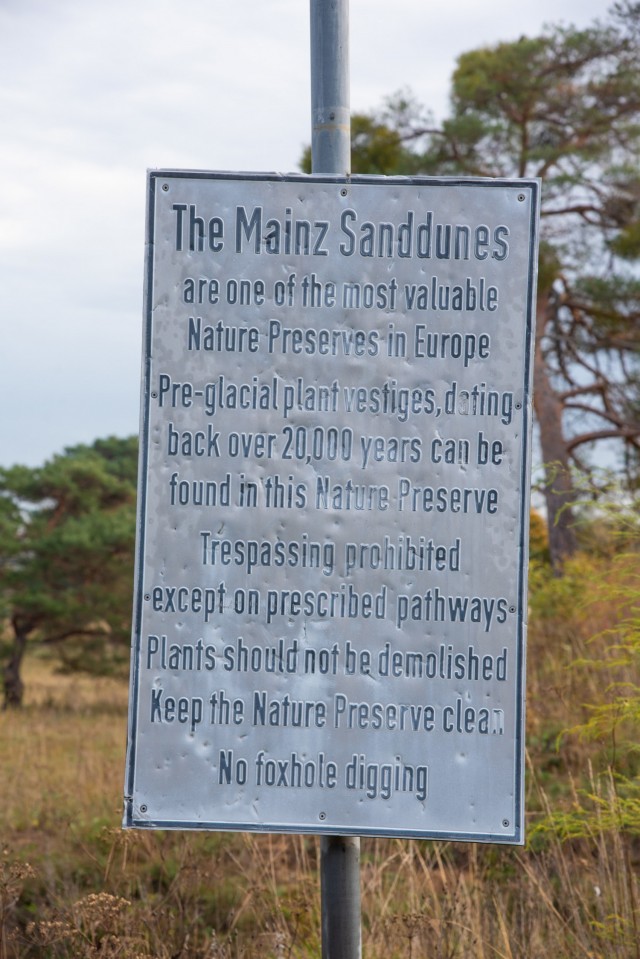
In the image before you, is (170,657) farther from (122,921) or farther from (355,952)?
(122,921)

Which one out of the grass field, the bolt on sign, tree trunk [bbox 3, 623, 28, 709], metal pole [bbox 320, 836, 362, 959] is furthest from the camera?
tree trunk [bbox 3, 623, 28, 709]

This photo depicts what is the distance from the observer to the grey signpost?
269 centimetres

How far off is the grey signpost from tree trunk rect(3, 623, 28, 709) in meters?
17.3

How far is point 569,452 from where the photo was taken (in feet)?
57.4

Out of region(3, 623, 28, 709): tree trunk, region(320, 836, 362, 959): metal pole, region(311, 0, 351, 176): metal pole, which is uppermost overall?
region(311, 0, 351, 176): metal pole

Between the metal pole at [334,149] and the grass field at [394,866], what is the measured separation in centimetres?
45

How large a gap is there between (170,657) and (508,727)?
2.98 feet

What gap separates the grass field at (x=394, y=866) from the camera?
343 centimetres

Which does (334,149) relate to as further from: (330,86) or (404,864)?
(404,864)

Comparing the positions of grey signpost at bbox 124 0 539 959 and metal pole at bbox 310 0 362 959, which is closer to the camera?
grey signpost at bbox 124 0 539 959

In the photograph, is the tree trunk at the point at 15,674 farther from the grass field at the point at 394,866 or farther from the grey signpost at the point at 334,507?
the grey signpost at the point at 334,507

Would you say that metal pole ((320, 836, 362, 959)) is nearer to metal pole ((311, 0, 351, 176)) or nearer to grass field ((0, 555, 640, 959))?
Result: grass field ((0, 555, 640, 959))

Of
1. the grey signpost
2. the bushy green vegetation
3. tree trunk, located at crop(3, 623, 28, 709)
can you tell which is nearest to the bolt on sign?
the grey signpost

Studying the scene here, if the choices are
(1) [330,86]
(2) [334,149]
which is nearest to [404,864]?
A: (2) [334,149]
